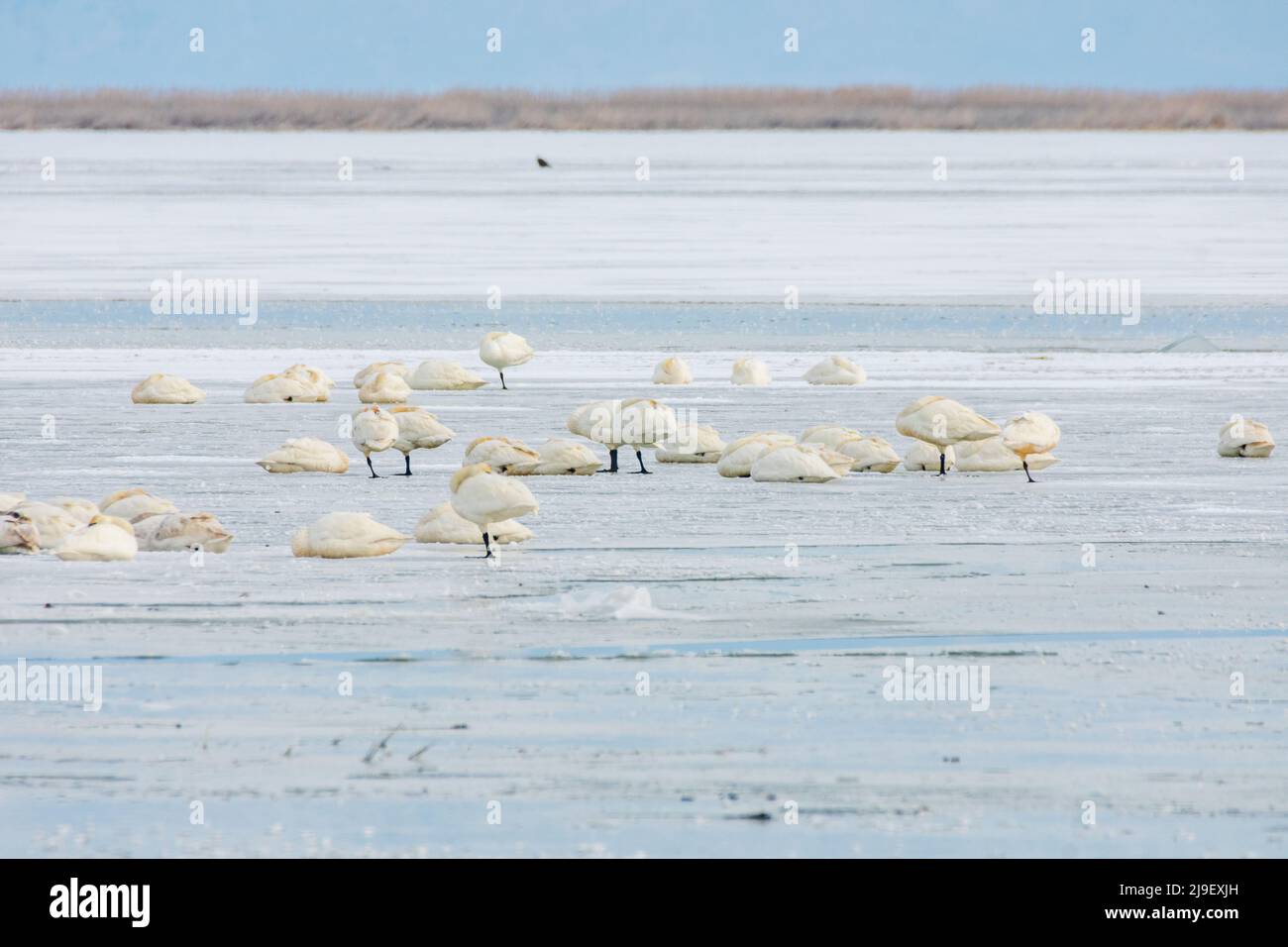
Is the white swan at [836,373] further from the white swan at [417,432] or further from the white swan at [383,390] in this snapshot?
the white swan at [417,432]

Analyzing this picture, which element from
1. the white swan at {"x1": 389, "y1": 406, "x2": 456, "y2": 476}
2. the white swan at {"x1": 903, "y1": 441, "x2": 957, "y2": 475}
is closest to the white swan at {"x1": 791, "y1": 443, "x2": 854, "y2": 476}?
the white swan at {"x1": 903, "y1": 441, "x2": 957, "y2": 475}

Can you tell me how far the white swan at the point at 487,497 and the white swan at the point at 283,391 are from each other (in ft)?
13.9

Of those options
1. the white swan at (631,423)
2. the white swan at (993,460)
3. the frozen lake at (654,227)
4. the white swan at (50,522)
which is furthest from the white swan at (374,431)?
the frozen lake at (654,227)

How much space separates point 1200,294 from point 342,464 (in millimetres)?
11316

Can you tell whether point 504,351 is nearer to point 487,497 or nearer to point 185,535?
point 185,535

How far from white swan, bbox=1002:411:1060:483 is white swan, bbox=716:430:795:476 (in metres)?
0.83

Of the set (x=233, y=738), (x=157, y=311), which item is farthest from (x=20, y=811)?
(x=157, y=311)

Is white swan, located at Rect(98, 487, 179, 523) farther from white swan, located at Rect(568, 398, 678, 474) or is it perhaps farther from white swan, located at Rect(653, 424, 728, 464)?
white swan, located at Rect(653, 424, 728, 464)

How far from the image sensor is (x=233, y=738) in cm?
351

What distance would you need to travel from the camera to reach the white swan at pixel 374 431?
6777mm

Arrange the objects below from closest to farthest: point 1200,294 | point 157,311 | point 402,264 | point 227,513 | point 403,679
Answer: point 403,679 → point 227,513 → point 157,311 → point 1200,294 → point 402,264

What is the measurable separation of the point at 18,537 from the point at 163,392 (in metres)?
3.82

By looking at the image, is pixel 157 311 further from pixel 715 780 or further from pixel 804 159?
pixel 804 159
